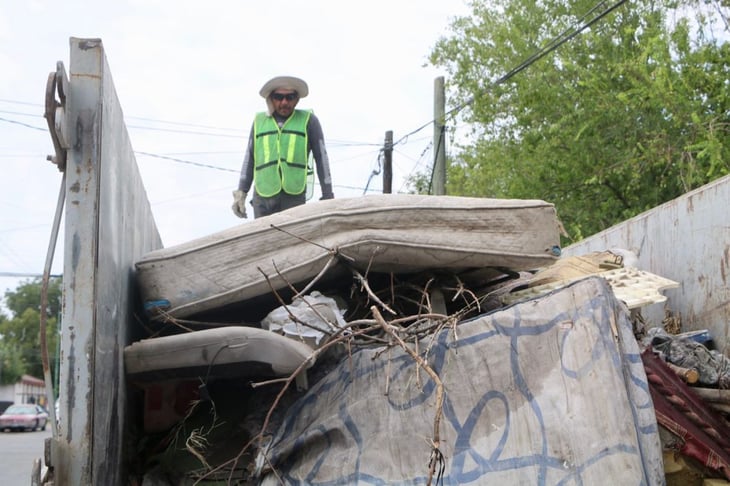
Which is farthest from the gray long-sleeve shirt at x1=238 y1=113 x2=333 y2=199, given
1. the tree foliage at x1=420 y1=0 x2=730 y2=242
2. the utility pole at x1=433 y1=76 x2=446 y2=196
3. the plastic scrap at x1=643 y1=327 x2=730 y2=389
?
the utility pole at x1=433 y1=76 x2=446 y2=196

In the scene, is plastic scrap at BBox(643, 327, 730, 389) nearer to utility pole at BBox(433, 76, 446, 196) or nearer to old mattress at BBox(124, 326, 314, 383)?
old mattress at BBox(124, 326, 314, 383)

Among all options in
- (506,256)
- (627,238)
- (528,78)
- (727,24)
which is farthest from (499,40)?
(506,256)

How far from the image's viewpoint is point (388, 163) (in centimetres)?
1609

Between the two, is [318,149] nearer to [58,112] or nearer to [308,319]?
[308,319]

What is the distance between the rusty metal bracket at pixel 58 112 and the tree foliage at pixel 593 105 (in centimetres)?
658

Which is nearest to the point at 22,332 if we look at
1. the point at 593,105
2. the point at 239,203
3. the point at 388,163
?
the point at 388,163

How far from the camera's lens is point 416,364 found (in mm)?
1811

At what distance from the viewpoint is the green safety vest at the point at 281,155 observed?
3.82m

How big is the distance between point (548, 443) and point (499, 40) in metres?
13.6

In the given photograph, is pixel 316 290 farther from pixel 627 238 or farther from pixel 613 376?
pixel 627 238

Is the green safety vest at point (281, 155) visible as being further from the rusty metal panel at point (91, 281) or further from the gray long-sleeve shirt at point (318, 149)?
the rusty metal panel at point (91, 281)

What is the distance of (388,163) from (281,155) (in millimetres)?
12345

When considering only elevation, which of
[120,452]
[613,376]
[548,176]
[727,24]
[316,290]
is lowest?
[120,452]

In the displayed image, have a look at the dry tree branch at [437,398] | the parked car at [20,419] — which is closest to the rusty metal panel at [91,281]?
the dry tree branch at [437,398]
